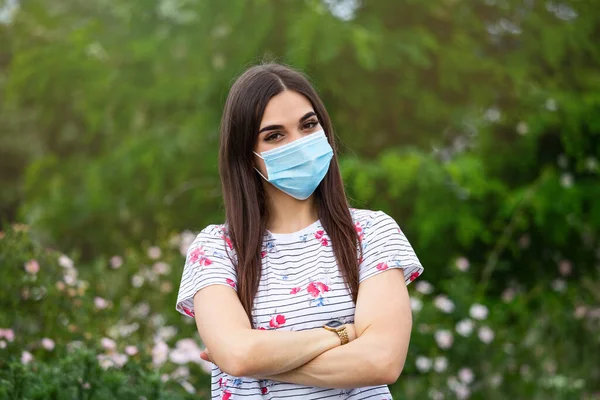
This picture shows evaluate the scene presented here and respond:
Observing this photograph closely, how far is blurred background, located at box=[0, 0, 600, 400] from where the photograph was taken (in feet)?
16.1

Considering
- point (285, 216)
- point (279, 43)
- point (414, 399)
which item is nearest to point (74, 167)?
point (279, 43)

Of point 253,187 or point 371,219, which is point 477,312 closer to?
point 371,219

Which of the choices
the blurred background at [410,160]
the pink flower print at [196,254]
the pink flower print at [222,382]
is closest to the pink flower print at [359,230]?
the pink flower print at [196,254]

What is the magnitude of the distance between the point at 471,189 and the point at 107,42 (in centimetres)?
411

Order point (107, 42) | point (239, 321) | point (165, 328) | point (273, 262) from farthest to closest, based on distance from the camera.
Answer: point (107, 42)
point (165, 328)
point (273, 262)
point (239, 321)

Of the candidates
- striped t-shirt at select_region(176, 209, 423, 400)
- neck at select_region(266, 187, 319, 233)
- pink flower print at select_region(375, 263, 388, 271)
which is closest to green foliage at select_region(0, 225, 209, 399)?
striped t-shirt at select_region(176, 209, 423, 400)

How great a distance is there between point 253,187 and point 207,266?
0.98 feet

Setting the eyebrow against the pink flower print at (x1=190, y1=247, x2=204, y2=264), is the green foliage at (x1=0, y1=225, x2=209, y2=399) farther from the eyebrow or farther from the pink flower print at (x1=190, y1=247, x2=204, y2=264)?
the eyebrow

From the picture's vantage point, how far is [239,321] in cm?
213

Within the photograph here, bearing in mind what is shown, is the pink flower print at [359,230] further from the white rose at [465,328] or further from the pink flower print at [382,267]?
the white rose at [465,328]

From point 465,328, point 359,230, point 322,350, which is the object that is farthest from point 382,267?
point 465,328

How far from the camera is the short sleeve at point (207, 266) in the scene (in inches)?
88.7

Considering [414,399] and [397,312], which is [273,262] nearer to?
[397,312]

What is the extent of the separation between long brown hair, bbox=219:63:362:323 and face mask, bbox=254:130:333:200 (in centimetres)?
6
